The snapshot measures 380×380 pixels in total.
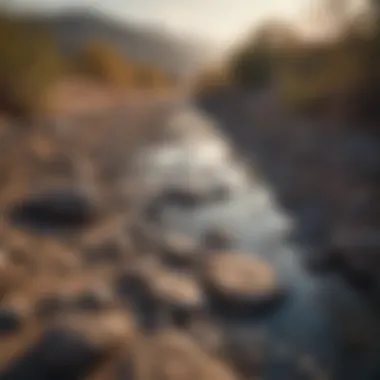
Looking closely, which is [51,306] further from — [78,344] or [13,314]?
[78,344]

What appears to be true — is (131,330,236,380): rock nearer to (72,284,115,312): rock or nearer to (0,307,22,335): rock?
(72,284,115,312): rock

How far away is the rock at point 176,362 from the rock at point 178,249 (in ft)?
2.36

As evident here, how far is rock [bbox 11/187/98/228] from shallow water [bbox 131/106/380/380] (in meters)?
0.47

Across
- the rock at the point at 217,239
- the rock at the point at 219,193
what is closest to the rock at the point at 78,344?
the rock at the point at 217,239

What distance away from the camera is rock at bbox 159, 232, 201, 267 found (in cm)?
289

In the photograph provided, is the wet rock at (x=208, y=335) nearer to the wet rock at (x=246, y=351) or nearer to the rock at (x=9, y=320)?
the wet rock at (x=246, y=351)

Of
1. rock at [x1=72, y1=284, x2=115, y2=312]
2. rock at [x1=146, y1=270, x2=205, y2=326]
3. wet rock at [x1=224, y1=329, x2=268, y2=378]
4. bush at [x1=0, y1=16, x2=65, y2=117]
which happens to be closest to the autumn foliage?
bush at [x1=0, y1=16, x2=65, y2=117]

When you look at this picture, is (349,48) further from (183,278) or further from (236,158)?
(183,278)

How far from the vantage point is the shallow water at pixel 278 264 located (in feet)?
7.09

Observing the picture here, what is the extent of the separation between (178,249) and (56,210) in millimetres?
770

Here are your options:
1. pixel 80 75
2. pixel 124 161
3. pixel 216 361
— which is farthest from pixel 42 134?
pixel 216 361

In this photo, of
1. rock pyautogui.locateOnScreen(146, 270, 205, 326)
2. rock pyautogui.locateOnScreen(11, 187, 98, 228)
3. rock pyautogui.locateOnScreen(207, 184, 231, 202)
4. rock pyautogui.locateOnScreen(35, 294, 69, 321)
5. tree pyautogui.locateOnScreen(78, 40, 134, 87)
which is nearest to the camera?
rock pyautogui.locateOnScreen(35, 294, 69, 321)

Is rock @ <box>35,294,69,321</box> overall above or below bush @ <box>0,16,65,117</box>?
below

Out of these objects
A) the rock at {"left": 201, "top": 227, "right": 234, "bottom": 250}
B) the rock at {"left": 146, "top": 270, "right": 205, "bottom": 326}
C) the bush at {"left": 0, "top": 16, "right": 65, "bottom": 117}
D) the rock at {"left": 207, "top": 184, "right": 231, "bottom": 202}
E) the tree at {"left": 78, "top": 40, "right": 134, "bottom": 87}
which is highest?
the tree at {"left": 78, "top": 40, "right": 134, "bottom": 87}
